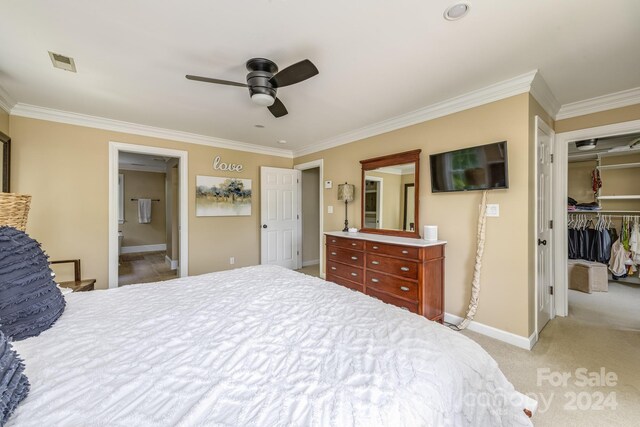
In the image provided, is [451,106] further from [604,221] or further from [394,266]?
[604,221]

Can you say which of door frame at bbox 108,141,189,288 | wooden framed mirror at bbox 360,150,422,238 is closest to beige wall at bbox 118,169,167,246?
door frame at bbox 108,141,189,288

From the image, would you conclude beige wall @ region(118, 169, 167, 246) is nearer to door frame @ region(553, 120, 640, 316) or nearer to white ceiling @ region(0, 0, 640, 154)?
white ceiling @ region(0, 0, 640, 154)

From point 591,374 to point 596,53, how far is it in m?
2.49

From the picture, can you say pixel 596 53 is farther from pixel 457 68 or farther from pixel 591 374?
pixel 591 374

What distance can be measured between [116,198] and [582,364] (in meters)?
5.40

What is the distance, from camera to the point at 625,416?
1.59m

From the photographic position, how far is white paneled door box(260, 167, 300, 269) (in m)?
4.78

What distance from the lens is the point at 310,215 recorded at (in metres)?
5.77

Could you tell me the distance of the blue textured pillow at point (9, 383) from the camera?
2.03ft

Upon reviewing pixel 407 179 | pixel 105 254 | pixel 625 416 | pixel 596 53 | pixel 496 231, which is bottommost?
pixel 625 416

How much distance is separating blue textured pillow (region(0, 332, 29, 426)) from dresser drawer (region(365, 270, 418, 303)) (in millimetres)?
2600

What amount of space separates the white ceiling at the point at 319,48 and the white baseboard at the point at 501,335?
2394 millimetres

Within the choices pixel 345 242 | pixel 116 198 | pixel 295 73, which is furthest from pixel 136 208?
pixel 295 73

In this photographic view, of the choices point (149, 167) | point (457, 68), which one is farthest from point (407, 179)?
point (149, 167)
